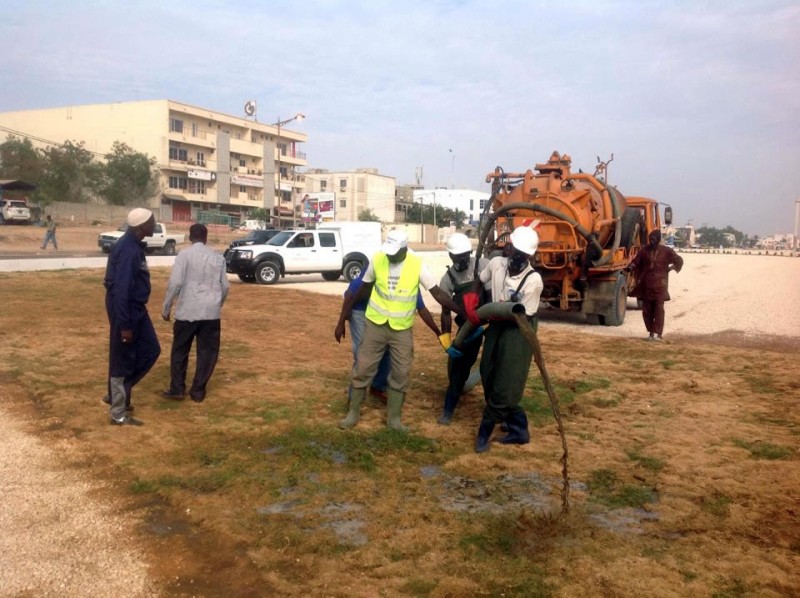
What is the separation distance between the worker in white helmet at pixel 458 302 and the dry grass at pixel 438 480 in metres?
0.28

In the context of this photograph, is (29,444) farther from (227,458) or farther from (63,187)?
(63,187)

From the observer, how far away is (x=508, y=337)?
18.2 feet

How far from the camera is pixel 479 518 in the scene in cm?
439

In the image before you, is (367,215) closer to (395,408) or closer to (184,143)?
(184,143)

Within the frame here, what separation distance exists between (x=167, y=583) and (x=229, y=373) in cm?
488

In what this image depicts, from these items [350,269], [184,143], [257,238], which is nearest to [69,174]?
[184,143]

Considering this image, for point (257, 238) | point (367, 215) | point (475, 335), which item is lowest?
point (475, 335)

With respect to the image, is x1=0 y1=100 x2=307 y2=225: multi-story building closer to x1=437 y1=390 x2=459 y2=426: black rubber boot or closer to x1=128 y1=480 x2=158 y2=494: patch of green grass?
x1=437 y1=390 x2=459 y2=426: black rubber boot

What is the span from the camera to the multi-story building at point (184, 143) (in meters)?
61.3

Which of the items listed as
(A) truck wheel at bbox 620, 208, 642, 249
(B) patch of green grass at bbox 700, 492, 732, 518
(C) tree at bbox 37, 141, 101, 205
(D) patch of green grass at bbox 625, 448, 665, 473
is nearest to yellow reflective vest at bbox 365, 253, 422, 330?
(D) patch of green grass at bbox 625, 448, 665, 473

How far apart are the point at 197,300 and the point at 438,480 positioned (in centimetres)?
293

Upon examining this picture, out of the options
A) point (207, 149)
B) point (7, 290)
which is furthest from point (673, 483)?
point (207, 149)

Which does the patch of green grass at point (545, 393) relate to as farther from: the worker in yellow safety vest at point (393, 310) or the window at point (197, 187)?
the window at point (197, 187)

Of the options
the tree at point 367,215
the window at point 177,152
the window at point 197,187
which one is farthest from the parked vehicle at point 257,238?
the tree at point 367,215
